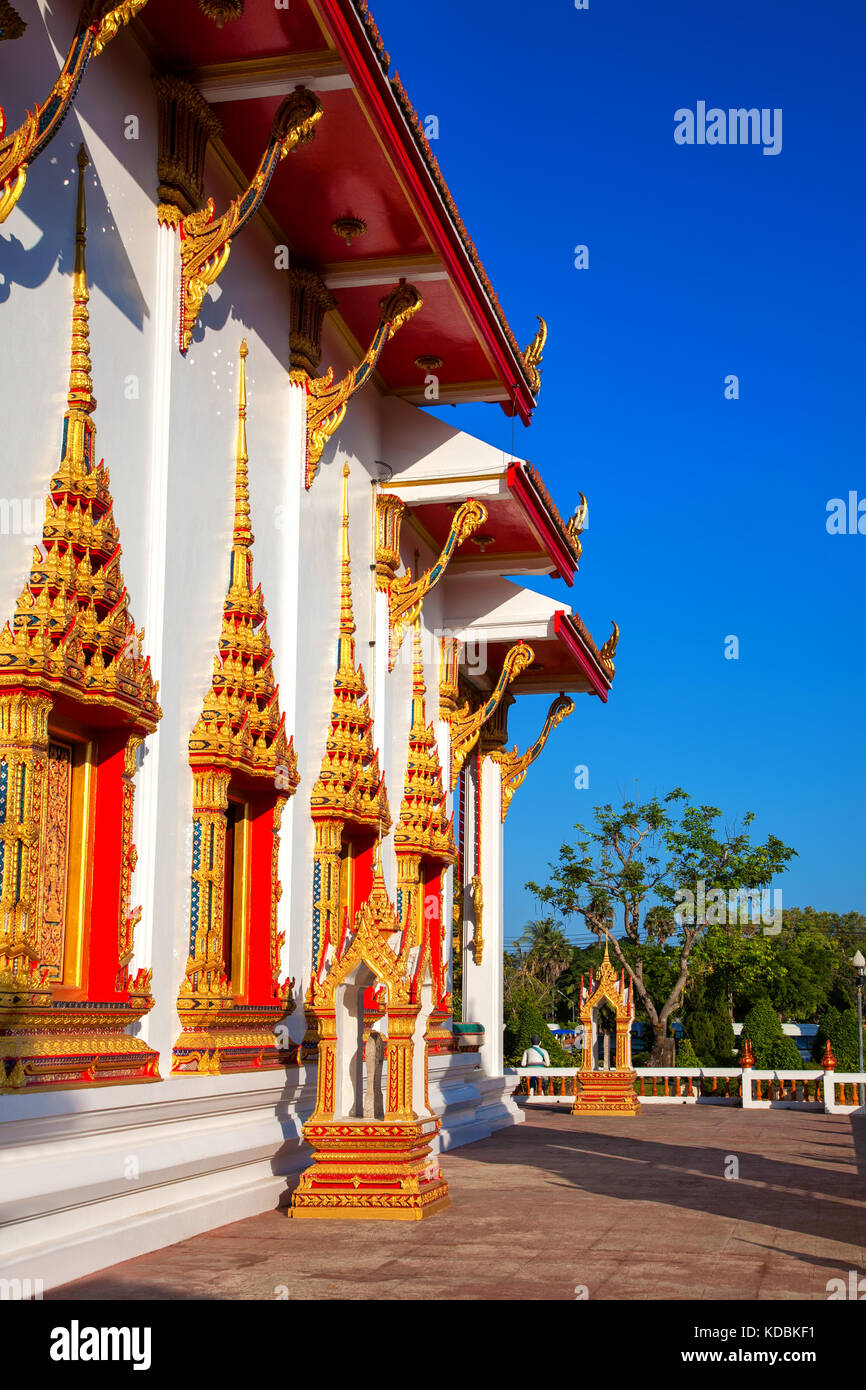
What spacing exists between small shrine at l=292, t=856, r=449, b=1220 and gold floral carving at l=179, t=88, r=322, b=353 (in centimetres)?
362

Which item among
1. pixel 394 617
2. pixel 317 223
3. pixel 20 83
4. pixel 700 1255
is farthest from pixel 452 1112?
pixel 20 83

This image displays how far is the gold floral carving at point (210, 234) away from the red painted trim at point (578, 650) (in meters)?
8.26

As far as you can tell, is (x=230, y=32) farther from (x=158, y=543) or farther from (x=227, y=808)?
(x=227, y=808)

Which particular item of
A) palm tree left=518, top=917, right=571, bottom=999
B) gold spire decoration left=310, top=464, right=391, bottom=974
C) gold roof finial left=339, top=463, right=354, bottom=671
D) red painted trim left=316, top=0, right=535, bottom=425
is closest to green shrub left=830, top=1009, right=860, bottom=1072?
red painted trim left=316, top=0, right=535, bottom=425

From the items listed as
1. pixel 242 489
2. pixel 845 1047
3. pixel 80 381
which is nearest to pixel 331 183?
pixel 242 489

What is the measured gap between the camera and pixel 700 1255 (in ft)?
23.2

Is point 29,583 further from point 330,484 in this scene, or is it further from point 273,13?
point 330,484

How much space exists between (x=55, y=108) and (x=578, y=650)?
11689mm

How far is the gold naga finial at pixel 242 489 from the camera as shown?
927cm

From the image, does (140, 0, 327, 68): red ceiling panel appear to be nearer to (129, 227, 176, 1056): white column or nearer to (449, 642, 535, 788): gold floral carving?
(129, 227, 176, 1056): white column

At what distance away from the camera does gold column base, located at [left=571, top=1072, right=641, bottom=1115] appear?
19.5 meters

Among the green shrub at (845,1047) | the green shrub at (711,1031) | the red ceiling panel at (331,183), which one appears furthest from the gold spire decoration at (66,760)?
the green shrub at (711,1031)

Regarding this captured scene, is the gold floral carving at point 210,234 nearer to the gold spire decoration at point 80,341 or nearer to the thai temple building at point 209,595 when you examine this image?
the thai temple building at point 209,595

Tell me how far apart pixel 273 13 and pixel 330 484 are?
4.26 meters
